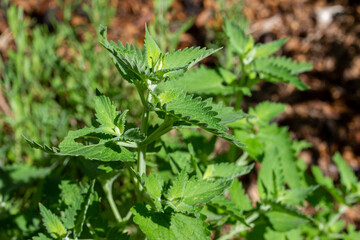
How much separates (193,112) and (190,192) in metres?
0.22

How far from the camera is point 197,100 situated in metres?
0.88

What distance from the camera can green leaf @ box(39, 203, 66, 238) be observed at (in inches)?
39.5

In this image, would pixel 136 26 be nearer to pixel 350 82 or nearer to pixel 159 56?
pixel 350 82

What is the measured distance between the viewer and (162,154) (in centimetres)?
136

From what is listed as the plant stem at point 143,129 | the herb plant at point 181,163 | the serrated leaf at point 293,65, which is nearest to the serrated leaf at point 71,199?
the herb plant at point 181,163

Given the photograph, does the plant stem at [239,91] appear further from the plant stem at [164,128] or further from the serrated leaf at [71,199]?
the serrated leaf at [71,199]

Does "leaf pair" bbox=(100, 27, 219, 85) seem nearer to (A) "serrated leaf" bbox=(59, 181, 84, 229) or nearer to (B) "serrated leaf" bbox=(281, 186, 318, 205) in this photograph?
(A) "serrated leaf" bbox=(59, 181, 84, 229)

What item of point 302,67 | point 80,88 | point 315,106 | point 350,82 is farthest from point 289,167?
point 350,82

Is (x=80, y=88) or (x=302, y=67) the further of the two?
(x=80, y=88)

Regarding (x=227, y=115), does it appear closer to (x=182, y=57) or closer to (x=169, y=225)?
(x=182, y=57)

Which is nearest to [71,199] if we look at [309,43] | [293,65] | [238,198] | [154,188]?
[154,188]

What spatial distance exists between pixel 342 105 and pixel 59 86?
208 centimetres

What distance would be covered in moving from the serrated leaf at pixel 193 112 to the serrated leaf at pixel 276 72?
50 centimetres

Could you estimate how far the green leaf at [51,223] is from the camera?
1.00m
